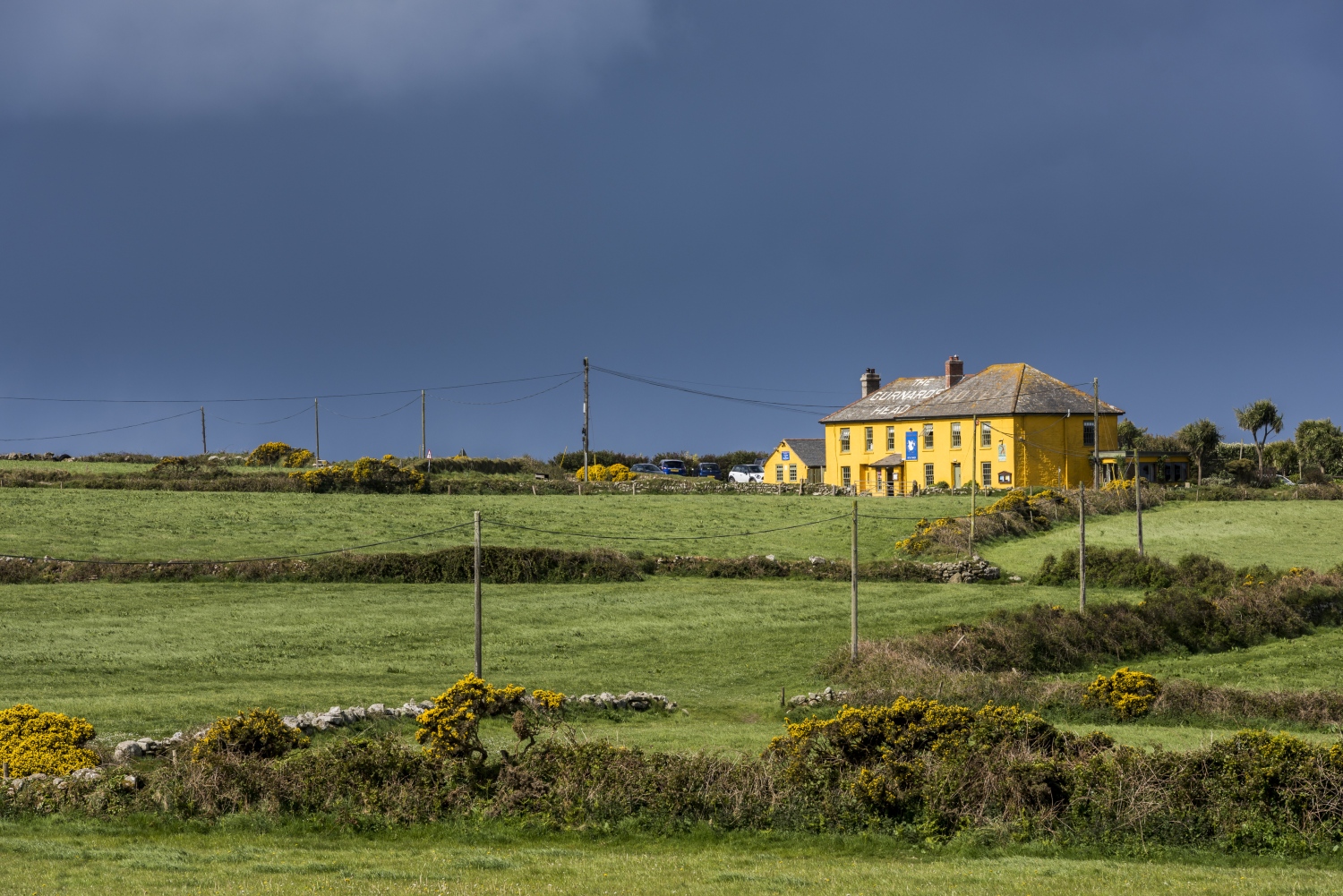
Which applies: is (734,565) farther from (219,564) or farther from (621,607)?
(219,564)

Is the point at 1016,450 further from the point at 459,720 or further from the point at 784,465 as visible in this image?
the point at 459,720

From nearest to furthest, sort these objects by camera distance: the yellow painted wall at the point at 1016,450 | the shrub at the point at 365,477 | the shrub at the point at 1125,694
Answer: the shrub at the point at 1125,694 → the shrub at the point at 365,477 → the yellow painted wall at the point at 1016,450

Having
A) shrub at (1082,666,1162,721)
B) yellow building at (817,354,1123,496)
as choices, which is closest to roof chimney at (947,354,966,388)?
yellow building at (817,354,1123,496)

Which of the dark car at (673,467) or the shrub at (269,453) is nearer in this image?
the shrub at (269,453)

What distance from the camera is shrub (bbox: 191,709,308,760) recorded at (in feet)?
57.7

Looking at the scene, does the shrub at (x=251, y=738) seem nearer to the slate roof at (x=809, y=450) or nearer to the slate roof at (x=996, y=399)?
the slate roof at (x=996, y=399)

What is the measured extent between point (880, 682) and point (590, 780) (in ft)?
41.5

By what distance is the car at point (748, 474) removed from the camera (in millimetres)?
98812

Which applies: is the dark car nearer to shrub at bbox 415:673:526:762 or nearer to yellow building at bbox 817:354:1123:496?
yellow building at bbox 817:354:1123:496

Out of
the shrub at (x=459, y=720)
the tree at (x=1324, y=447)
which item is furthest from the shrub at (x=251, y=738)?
the tree at (x=1324, y=447)

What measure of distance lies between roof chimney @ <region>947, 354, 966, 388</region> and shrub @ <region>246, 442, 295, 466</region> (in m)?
49.7

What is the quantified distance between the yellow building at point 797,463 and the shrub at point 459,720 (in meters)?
79.0

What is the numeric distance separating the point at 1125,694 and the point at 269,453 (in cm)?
6817

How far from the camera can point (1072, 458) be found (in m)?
79.3
